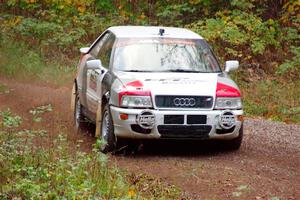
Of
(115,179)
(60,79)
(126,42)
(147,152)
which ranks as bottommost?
(60,79)

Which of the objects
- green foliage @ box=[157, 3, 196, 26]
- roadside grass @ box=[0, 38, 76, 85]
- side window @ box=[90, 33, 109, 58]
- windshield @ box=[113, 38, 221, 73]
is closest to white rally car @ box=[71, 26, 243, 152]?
windshield @ box=[113, 38, 221, 73]

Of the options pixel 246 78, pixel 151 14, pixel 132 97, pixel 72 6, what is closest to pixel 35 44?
pixel 72 6

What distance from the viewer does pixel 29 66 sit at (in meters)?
18.9

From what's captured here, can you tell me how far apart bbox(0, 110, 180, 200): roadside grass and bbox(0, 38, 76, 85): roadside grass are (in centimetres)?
996

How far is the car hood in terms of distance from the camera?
9.16m

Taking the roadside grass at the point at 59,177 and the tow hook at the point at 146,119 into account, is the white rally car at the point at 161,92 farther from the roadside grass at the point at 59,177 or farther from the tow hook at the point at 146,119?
the roadside grass at the point at 59,177

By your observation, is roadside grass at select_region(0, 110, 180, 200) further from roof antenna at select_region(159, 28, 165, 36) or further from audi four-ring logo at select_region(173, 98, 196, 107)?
roof antenna at select_region(159, 28, 165, 36)

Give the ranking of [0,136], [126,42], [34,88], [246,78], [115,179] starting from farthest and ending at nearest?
[246,78]
[34,88]
[126,42]
[0,136]
[115,179]

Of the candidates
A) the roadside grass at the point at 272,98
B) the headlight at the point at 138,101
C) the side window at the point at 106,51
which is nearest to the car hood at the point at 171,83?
the headlight at the point at 138,101

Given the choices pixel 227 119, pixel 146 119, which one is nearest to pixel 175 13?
pixel 227 119

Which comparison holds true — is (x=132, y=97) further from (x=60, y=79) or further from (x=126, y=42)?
(x=60, y=79)

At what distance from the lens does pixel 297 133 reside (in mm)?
11906

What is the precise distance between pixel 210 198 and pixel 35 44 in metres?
14.4

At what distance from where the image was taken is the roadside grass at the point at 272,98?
47.6ft
